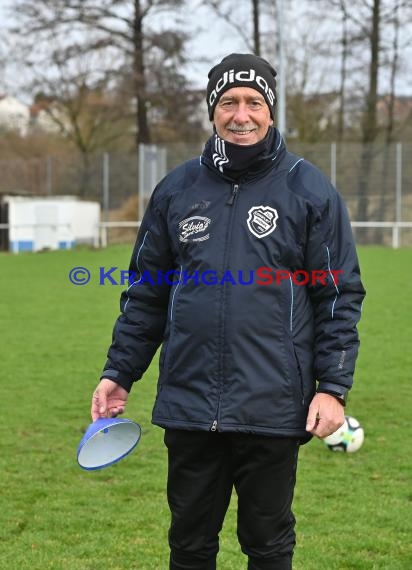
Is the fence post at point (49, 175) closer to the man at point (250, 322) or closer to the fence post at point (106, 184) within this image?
the fence post at point (106, 184)

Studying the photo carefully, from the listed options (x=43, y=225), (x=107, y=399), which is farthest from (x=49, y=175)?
(x=107, y=399)

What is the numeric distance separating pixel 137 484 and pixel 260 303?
2.55m

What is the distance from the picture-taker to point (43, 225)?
2756 centimetres

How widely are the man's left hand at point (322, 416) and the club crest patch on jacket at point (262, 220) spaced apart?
532 mm

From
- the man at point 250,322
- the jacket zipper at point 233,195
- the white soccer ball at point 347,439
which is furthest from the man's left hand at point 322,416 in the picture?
the white soccer ball at point 347,439

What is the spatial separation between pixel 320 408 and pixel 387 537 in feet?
5.80

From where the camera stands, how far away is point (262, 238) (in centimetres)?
270

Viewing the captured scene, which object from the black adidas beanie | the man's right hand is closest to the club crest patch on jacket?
the black adidas beanie

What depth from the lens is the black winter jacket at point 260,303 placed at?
2.68 metres

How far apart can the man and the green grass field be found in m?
1.16

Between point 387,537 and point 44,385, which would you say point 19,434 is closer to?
point 44,385

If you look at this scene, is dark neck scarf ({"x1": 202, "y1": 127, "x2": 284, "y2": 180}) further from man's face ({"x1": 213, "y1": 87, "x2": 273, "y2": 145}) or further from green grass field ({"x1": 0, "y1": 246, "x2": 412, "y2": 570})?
green grass field ({"x1": 0, "y1": 246, "x2": 412, "y2": 570})

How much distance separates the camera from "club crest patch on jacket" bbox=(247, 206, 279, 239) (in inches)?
106

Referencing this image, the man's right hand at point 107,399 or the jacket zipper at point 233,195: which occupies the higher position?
the jacket zipper at point 233,195
